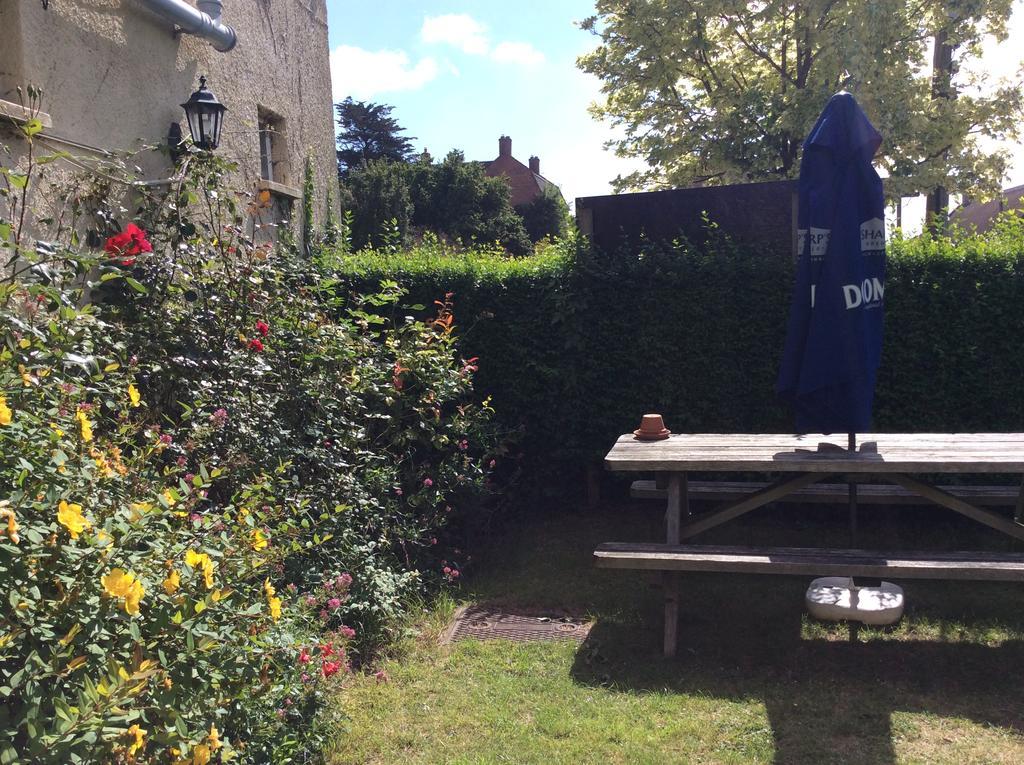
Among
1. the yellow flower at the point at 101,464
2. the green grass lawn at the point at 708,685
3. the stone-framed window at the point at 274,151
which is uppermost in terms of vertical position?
the stone-framed window at the point at 274,151

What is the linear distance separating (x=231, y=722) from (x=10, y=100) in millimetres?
3696

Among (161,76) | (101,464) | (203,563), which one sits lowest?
(203,563)

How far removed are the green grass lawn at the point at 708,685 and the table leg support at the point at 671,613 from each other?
0.26 ft

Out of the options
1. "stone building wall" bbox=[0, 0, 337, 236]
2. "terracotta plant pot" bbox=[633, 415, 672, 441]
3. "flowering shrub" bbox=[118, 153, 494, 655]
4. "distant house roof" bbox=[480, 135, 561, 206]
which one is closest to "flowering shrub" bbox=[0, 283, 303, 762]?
"flowering shrub" bbox=[118, 153, 494, 655]

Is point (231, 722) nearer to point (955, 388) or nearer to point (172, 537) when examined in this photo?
point (172, 537)

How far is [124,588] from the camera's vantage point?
77.9 inches

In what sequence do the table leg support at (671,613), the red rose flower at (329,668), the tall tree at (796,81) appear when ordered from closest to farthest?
the red rose flower at (329,668) < the table leg support at (671,613) < the tall tree at (796,81)

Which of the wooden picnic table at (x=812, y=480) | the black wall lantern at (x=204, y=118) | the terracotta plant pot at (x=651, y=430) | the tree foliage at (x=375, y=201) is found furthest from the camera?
the tree foliage at (x=375, y=201)

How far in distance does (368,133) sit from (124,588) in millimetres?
41737

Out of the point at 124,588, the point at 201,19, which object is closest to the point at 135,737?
the point at 124,588

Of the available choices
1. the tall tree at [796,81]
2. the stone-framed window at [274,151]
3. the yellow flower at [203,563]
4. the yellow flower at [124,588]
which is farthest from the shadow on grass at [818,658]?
the tall tree at [796,81]

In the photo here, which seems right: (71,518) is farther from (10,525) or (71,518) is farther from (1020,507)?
(1020,507)

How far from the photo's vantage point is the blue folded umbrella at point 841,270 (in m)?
4.11

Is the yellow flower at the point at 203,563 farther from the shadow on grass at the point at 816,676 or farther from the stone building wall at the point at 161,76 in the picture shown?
the stone building wall at the point at 161,76
